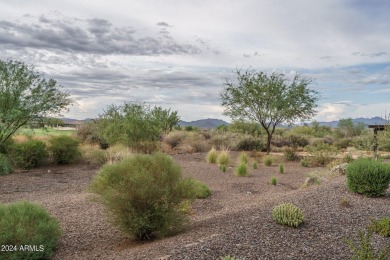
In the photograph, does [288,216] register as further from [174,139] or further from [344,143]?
[344,143]

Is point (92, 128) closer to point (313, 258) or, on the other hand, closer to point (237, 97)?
point (237, 97)

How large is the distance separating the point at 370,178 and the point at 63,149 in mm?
15543

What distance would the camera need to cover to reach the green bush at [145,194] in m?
8.16

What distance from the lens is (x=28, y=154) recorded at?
20438 mm

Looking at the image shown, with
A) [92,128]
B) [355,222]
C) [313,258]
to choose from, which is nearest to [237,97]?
[92,128]

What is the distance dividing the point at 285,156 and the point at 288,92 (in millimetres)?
5391

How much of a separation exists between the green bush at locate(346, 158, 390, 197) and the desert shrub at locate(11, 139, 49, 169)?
15320mm

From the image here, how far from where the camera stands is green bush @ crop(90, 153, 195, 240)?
26.8 feet

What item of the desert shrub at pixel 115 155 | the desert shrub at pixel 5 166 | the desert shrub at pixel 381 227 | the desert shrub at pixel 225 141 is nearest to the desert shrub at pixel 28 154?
the desert shrub at pixel 5 166

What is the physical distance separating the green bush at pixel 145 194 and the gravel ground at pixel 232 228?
0.39m

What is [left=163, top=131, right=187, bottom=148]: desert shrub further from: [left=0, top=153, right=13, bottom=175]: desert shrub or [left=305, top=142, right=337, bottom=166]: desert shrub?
[left=0, top=153, right=13, bottom=175]: desert shrub

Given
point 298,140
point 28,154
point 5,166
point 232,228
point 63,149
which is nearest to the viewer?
point 232,228

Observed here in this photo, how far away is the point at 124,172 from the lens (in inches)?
334

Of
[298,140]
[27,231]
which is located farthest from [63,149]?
[298,140]
